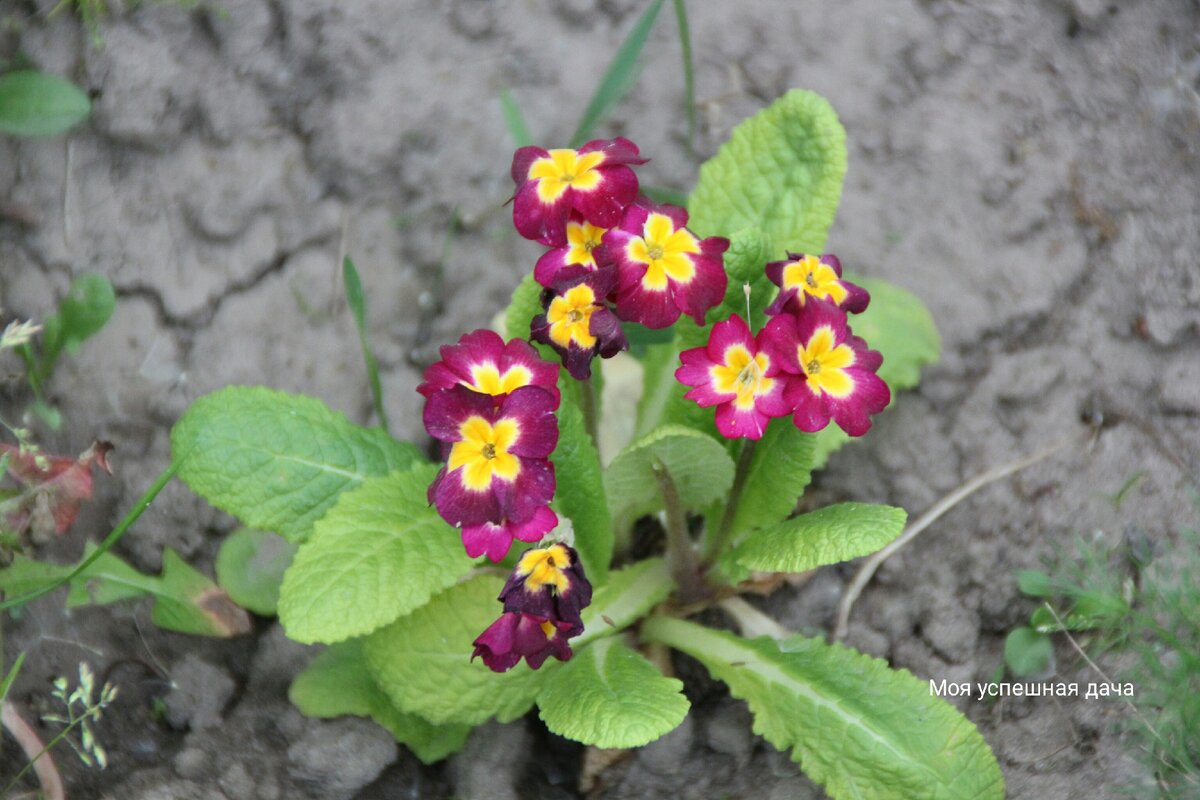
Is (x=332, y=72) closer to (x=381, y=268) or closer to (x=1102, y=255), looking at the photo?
(x=381, y=268)

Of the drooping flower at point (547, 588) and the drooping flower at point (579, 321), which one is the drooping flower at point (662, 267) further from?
the drooping flower at point (547, 588)

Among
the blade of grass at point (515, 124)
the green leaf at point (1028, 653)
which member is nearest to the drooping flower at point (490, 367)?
the blade of grass at point (515, 124)

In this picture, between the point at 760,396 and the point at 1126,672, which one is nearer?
the point at 760,396

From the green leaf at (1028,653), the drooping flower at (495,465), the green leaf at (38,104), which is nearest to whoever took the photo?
the drooping flower at (495,465)

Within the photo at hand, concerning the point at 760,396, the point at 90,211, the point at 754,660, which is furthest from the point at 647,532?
the point at 90,211

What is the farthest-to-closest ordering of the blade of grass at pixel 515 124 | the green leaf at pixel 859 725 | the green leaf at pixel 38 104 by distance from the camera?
1. the blade of grass at pixel 515 124
2. the green leaf at pixel 38 104
3. the green leaf at pixel 859 725

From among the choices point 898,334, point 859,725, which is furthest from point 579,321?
point 898,334

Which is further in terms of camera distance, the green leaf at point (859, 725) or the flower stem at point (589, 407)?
the flower stem at point (589, 407)
